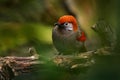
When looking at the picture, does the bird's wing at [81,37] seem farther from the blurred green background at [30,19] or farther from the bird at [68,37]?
the blurred green background at [30,19]

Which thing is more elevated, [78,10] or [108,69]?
[78,10]

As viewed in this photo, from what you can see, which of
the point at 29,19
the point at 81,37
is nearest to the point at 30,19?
the point at 29,19

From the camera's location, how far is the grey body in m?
4.29

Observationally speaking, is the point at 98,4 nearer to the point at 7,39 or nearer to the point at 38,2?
the point at 7,39

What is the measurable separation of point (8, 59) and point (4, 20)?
5.13 metres

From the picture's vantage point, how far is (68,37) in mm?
4551

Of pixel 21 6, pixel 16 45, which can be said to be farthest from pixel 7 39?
pixel 21 6

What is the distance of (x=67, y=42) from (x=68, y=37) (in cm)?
11

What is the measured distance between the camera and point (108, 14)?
1.25 m

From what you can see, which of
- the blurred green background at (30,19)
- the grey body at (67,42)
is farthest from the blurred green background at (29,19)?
the grey body at (67,42)

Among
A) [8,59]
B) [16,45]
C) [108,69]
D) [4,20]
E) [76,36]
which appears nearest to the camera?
[108,69]

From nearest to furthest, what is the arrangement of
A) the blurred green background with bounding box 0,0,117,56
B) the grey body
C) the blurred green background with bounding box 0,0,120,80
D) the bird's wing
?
the grey body < the bird's wing < the blurred green background with bounding box 0,0,120,80 < the blurred green background with bounding box 0,0,117,56

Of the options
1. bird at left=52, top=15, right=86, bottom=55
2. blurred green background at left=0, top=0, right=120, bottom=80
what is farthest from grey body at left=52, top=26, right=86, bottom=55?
blurred green background at left=0, top=0, right=120, bottom=80

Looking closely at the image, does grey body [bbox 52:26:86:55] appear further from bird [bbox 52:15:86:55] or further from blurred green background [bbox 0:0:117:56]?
blurred green background [bbox 0:0:117:56]
